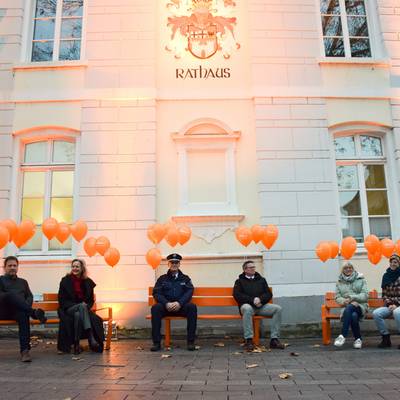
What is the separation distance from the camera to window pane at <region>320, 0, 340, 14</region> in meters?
9.63

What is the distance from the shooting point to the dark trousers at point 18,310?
19.5ft

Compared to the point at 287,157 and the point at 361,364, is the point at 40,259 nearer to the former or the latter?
the point at 287,157

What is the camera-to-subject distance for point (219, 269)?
816cm

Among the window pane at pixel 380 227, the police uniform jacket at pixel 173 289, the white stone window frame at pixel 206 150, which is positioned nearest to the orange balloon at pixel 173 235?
the police uniform jacket at pixel 173 289

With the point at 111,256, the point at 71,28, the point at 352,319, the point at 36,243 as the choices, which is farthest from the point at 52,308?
the point at 71,28

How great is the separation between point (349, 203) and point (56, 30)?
24.0 feet

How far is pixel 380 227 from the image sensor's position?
8688 millimetres

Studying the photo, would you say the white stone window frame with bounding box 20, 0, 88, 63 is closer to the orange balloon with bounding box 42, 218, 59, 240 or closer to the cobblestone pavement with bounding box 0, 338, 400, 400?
the orange balloon with bounding box 42, 218, 59, 240

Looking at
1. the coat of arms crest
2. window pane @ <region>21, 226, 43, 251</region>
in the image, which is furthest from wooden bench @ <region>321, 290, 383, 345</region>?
window pane @ <region>21, 226, 43, 251</region>

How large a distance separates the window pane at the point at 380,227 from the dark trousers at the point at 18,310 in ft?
21.5

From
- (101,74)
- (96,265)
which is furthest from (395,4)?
(96,265)

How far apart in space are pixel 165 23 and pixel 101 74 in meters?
1.82

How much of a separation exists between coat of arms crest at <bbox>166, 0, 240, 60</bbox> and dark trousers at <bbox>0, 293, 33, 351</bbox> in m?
5.79

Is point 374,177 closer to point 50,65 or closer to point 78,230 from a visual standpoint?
point 78,230
